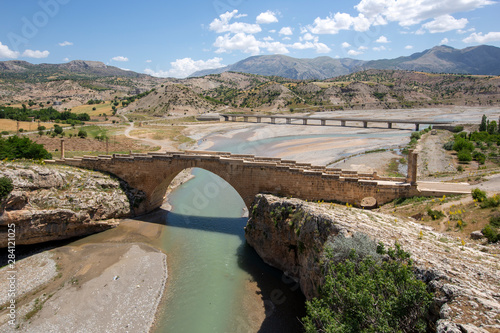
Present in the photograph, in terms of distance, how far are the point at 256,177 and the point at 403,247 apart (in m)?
11.1

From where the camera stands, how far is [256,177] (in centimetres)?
1989

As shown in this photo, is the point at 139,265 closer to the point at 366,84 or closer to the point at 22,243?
the point at 22,243

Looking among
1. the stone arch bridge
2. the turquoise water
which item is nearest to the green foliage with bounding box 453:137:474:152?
the stone arch bridge

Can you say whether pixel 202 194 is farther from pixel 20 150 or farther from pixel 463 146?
pixel 463 146

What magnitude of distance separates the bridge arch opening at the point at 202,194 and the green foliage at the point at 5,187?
9.16m

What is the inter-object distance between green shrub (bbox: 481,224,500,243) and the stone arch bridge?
5.19 metres

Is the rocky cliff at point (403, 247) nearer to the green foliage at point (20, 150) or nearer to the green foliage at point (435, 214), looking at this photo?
the green foliage at point (435, 214)

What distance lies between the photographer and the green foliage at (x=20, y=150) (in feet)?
75.7

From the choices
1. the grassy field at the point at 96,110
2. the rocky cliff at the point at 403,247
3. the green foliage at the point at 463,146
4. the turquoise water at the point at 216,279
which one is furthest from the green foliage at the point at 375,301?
the grassy field at the point at 96,110

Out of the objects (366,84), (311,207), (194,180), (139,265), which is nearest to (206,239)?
(139,265)

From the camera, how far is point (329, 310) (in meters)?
Result: 7.99

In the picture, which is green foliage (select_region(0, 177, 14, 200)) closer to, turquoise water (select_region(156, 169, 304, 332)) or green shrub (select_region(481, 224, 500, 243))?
turquoise water (select_region(156, 169, 304, 332))

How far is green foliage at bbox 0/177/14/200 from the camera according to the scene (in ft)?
56.0

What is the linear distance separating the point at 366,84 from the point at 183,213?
123544mm
